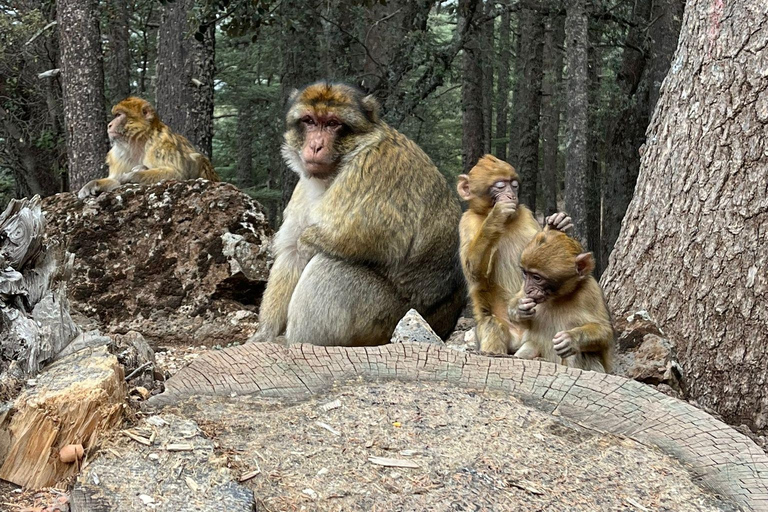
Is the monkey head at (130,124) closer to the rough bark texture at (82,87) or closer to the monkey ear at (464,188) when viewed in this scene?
the rough bark texture at (82,87)

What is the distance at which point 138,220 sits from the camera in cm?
716

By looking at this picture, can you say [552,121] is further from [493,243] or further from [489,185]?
[493,243]

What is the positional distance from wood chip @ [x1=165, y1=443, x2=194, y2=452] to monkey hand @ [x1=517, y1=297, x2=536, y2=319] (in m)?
2.12

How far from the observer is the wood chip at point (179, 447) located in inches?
101

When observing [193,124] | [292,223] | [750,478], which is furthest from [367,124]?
[193,124]

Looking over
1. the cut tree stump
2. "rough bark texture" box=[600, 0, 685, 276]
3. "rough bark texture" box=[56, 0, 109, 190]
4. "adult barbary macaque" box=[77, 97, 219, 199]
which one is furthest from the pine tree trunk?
the cut tree stump

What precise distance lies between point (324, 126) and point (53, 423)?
2972 millimetres

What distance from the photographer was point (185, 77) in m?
9.90

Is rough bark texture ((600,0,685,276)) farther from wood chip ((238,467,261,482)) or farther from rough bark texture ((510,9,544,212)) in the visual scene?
wood chip ((238,467,261,482))

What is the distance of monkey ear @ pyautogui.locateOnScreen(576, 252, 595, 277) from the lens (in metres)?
4.05

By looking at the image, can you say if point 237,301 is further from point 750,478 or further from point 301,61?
point 301,61

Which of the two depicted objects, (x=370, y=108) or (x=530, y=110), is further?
(x=530, y=110)

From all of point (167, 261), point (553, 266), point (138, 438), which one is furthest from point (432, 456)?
point (167, 261)

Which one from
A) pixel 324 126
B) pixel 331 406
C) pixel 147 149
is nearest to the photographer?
pixel 331 406
